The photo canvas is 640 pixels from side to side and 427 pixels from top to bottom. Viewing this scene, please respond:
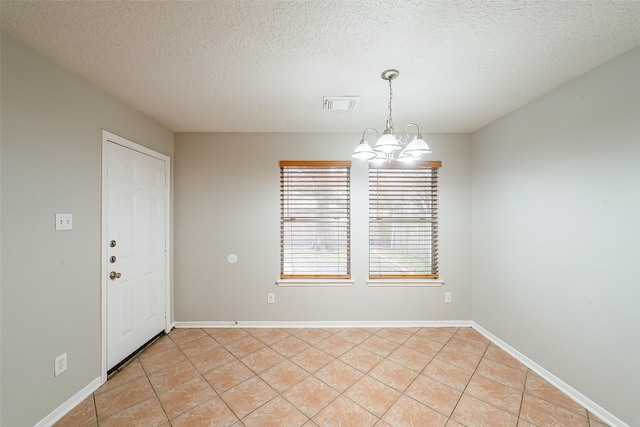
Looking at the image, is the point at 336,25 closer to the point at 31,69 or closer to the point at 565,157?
the point at 31,69

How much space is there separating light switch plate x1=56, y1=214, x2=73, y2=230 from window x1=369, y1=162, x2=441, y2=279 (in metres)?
2.83

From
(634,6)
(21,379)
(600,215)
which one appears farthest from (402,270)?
(21,379)

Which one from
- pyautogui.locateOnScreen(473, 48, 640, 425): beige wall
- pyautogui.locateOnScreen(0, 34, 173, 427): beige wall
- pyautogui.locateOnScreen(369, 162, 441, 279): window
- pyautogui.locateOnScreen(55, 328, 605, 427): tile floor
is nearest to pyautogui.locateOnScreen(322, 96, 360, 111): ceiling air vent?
pyautogui.locateOnScreen(369, 162, 441, 279): window

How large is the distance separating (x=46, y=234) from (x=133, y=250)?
799 mm

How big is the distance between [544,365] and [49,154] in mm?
4271

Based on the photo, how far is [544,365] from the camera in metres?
2.06

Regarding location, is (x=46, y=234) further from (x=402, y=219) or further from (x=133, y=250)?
(x=402, y=219)

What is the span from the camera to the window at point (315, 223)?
9.81 ft

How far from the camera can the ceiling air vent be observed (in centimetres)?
206

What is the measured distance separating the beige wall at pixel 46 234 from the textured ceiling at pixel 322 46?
0.27m

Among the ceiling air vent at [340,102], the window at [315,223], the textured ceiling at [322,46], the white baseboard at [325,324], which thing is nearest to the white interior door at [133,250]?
the white baseboard at [325,324]

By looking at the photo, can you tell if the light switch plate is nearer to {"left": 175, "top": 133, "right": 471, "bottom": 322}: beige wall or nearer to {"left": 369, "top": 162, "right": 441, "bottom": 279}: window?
{"left": 175, "top": 133, "right": 471, "bottom": 322}: beige wall

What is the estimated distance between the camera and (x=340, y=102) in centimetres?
Result: 211

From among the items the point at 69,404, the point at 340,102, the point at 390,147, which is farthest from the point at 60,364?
the point at 340,102
